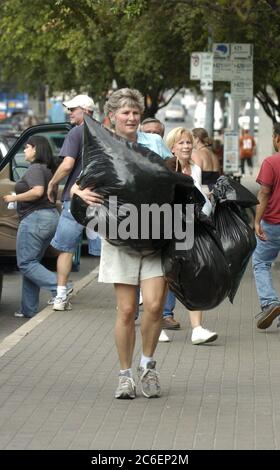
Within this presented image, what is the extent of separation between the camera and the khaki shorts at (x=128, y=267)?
7598 millimetres

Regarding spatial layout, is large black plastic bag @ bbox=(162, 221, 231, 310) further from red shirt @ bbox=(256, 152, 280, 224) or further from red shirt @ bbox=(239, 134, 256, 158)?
red shirt @ bbox=(239, 134, 256, 158)

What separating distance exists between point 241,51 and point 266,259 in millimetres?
8771

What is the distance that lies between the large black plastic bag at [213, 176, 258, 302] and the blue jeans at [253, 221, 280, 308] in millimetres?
2116

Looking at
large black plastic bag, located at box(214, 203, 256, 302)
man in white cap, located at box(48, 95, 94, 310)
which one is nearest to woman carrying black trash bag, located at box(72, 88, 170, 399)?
large black plastic bag, located at box(214, 203, 256, 302)

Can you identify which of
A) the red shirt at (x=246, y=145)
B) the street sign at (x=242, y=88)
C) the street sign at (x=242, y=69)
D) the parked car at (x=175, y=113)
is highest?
the street sign at (x=242, y=69)

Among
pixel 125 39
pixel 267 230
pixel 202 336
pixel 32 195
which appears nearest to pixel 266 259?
pixel 267 230

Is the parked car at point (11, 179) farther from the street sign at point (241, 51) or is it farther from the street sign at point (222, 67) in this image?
the street sign at point (222, 67)

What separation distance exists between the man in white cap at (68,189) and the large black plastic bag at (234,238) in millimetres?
3267

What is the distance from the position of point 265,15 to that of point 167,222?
11059 mm

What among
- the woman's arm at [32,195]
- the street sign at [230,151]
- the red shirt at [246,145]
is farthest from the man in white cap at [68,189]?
the red shirt at [246,145]

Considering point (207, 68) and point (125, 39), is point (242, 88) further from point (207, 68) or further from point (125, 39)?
point (125, 39)

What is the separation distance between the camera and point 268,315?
10.3 m

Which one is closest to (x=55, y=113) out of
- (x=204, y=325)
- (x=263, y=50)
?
(x=263, y=50)

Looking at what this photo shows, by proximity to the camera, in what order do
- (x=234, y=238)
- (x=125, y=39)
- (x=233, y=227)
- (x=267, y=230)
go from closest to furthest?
(x=234, y=238) < (x=233, y=227) < (x=267, y=230) < (x=125, y=39)
